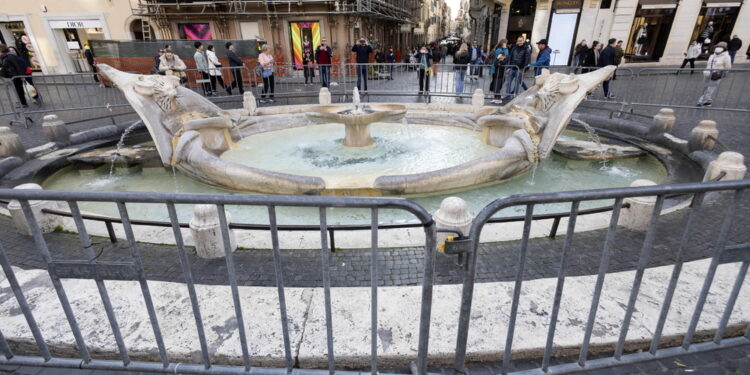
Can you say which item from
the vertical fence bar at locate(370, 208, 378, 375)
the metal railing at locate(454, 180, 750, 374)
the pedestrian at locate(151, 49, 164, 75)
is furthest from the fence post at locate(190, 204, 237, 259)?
the pedestrian at locate(151, 49, 164, 75)

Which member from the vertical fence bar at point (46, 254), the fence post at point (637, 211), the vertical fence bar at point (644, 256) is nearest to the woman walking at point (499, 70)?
the fence post at point (637, 211)

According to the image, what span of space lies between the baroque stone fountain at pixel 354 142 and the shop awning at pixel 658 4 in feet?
65.3

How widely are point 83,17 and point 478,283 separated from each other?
30.2 meters

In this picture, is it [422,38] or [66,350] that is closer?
[66,350]

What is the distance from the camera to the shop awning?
20.8 meters

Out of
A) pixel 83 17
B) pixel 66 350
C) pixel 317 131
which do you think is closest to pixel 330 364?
pixel 66 350

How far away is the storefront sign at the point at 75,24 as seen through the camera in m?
23.1

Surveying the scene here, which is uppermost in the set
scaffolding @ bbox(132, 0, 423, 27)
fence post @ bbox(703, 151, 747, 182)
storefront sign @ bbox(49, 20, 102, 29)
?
scaffolding @ bbox(132, 0, 423, 27)

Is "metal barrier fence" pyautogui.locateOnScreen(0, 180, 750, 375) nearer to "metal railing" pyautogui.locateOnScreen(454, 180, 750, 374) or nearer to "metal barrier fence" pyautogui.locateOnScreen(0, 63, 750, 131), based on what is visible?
"metal railing" pyautogui.locateOnScreen(454, 180, 750, 374)

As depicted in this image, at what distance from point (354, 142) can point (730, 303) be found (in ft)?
20.7

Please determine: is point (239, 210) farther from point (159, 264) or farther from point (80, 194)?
point (80, 194)

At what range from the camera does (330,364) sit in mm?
2211

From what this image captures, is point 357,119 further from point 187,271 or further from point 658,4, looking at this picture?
point 658,4

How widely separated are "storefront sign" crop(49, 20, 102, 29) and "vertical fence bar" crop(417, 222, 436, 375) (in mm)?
29884
